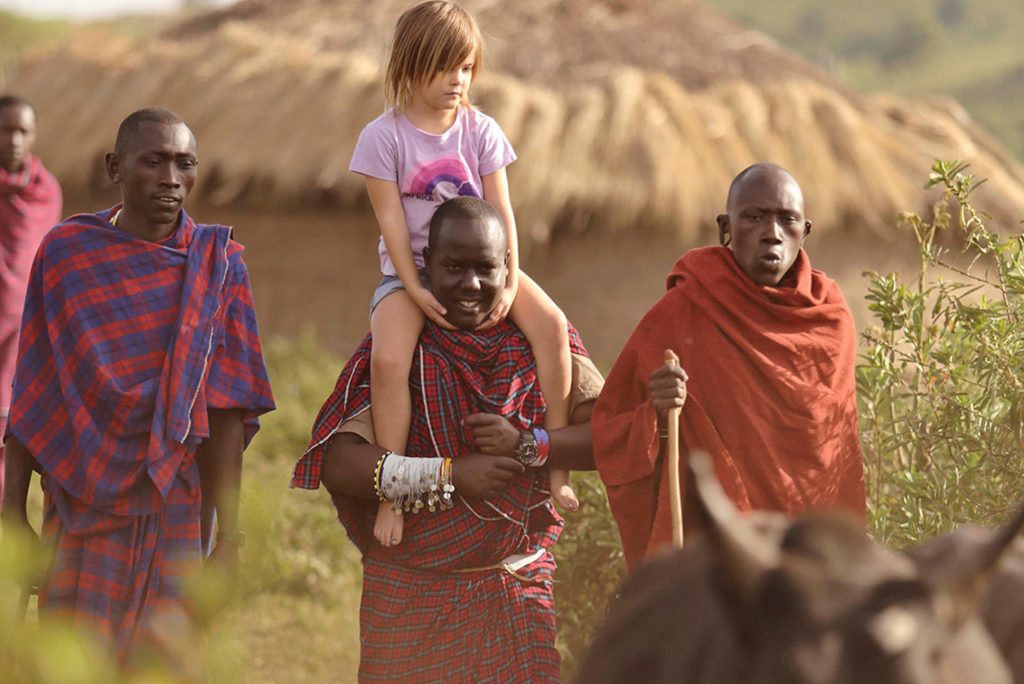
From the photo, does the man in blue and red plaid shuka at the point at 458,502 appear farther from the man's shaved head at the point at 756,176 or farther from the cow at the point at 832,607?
the cow at the point at 832,607

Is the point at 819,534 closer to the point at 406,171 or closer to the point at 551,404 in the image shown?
the point at 551,404

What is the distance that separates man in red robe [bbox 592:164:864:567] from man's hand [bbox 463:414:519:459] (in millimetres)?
226

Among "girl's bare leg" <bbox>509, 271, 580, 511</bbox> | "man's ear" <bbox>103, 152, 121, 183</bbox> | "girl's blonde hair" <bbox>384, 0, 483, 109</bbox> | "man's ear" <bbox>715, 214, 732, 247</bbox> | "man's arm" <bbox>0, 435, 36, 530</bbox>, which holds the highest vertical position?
"girl's blonde hair" <bbox>384, 0, 483, 109</bbox>

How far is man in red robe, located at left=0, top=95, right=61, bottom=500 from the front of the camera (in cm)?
623

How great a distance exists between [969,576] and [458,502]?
2.26m

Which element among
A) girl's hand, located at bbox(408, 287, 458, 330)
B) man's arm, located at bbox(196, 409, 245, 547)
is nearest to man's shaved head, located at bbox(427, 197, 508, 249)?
girl's hand, located at bbox(408, 287, 458, 330)

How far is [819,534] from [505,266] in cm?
221

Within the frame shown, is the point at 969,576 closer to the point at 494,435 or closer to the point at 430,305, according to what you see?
the point at 494,435

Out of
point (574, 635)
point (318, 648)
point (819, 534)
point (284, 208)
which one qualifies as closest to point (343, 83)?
point (284, 208)

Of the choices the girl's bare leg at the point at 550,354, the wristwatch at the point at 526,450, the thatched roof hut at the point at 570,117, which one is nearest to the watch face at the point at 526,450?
the wristwatch at the point at 526,450

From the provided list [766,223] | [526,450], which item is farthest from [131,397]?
[766,223]

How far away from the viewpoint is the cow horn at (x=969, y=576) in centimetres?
173

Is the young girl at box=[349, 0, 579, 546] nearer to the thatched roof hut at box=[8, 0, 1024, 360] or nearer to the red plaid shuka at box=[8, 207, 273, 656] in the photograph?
the red plaid shuka at box=[8, 207, 273, 656]

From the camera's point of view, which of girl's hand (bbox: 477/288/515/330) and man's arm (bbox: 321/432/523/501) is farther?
girl's hand (bbox: 477/288/515/330)
